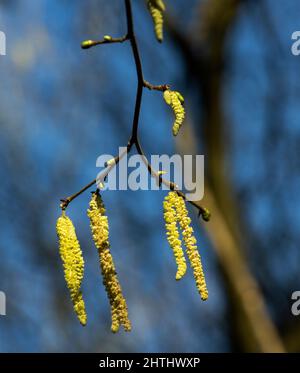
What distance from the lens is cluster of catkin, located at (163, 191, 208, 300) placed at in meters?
1.60

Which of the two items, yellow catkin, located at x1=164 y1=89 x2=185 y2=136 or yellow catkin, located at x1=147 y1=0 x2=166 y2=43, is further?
yellow catkin, located at x1=164 y1=89 x2=185 y2=136

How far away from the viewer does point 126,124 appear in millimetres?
8695

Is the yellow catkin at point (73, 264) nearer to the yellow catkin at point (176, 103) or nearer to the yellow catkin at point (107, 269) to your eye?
the yellow catkin at point (107, 269)

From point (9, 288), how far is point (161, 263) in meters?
1.68

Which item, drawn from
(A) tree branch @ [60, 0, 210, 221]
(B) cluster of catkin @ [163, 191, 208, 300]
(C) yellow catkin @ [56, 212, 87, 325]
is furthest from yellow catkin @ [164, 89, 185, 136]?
(C) yellow catkin @ [56, 212, 87, 325]

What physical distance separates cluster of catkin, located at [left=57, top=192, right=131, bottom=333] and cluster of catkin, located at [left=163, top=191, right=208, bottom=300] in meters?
0.13

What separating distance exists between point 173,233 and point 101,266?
0.16m

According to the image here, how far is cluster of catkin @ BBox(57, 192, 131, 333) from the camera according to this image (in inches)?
62.4

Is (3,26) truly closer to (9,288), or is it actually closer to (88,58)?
(88,58)

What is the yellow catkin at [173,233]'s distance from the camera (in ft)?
5.21

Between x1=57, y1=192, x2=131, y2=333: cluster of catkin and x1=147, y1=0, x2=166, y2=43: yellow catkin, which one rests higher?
x1=147, y1=0, x2=166, y2=43: yellow catkin

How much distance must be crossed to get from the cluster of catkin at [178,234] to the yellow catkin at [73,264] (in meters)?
0.19

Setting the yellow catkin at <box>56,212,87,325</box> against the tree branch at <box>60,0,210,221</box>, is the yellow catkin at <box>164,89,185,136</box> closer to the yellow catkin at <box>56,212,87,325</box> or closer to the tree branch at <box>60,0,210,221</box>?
the tree branch at <box>60,0,210,221</box>
